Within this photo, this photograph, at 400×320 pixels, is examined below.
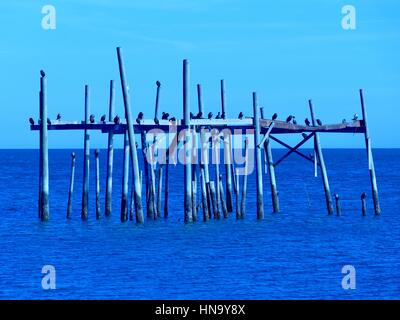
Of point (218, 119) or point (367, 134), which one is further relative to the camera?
point (367, 134)

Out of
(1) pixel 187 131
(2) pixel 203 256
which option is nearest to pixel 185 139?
(1) pixel 187 131

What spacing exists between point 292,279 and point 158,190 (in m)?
11.5

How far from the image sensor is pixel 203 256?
3225 cm

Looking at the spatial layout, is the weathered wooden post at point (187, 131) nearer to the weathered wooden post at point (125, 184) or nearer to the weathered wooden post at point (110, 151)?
the weathered wooden post at point (125, 184)

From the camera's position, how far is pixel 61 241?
1393 inches

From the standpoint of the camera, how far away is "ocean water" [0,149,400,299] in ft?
88.5

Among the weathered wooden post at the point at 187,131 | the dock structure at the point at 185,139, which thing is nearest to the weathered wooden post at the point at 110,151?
the dock structure at the point at 185,139

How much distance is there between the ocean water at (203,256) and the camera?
26984mm

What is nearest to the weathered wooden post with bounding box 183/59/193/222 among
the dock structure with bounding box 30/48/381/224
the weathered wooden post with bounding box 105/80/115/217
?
the dock structure with bounding box 30/48/381/224

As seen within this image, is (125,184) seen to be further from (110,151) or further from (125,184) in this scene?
(110,151)

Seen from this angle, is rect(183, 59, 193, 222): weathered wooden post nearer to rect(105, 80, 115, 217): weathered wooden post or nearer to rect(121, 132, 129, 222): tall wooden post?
rect(121, 132, 129, 222): tall wooden post
